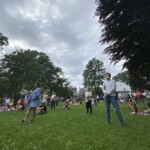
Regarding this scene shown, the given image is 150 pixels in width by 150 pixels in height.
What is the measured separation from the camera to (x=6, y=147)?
6445mm

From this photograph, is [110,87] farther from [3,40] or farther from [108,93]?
[3,40]

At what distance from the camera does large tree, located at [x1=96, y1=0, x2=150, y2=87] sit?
12336mm

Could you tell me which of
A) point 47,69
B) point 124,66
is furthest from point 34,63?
point 124,66

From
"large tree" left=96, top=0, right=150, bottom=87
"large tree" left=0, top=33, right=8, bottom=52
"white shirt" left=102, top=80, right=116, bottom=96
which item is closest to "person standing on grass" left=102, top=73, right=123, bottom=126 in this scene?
"white shirt" left=102, top=80, right=116, bottom=96

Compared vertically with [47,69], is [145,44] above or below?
below

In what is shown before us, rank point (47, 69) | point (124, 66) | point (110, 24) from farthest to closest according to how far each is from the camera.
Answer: point (47, 69) < point (124, 66) < point (110, 24)

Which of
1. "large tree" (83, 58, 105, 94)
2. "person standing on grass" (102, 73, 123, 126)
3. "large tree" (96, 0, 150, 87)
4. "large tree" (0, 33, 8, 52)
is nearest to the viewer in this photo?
"person standing on grass" (102, 73, 123, 126)

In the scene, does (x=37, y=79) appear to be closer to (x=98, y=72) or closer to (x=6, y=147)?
(x=98, y=72)

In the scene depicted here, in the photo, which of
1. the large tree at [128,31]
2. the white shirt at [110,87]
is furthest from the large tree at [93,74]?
the white shirt at [110,87]

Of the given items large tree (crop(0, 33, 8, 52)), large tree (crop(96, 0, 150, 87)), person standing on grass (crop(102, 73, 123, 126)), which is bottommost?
person standing on grass (crop(102, 73, 123, 126))

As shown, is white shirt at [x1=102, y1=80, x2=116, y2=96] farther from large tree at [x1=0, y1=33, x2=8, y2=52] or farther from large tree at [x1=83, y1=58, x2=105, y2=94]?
large tree at [x1=83, y1=58, x2=105, y2=94]

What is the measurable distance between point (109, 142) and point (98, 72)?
11090 cm

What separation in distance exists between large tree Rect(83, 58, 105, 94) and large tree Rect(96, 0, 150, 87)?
9912 centimetres

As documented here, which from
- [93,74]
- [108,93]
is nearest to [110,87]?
[108,93]
